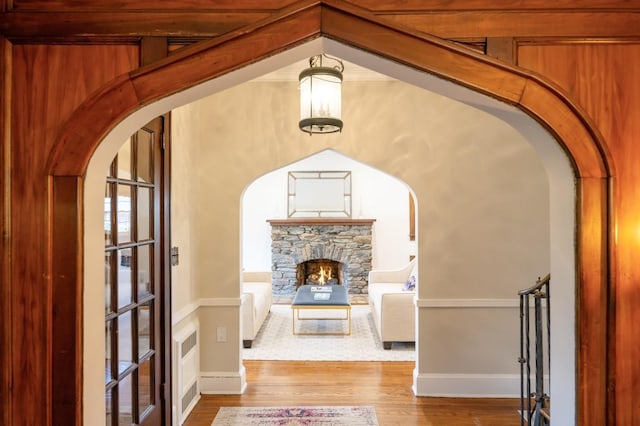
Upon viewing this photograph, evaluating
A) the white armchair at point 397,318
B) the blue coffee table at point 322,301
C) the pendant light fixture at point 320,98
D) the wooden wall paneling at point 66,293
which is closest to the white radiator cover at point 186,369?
the wooden wall paneling at point 66,293

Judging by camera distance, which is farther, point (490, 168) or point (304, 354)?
point (304, 354)

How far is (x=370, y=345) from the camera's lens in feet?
16.8

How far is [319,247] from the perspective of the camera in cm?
825

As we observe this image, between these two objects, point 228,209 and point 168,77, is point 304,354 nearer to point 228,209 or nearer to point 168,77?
point 228,209

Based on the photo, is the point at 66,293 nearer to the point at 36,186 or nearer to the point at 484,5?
the point at 36,186

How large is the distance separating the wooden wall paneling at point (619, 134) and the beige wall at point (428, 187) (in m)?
2.22

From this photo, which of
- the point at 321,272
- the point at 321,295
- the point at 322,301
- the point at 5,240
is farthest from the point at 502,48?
the point at 321,272

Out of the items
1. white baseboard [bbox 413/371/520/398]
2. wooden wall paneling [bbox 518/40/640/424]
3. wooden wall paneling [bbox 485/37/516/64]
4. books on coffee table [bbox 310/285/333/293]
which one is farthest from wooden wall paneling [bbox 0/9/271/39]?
books on coffee table [bbox 310/285/333/293]

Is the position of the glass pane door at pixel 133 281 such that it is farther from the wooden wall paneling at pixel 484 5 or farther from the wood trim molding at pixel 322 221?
the wood trim molding at pixel 322 221

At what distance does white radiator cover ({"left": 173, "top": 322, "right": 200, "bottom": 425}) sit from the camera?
10.3ft

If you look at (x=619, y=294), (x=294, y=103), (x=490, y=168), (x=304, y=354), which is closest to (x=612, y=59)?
(x=619, y=294)

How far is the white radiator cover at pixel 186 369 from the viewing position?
3131 mm

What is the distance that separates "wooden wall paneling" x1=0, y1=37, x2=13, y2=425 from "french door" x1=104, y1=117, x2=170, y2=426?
56 cm

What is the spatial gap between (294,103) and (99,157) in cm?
243
